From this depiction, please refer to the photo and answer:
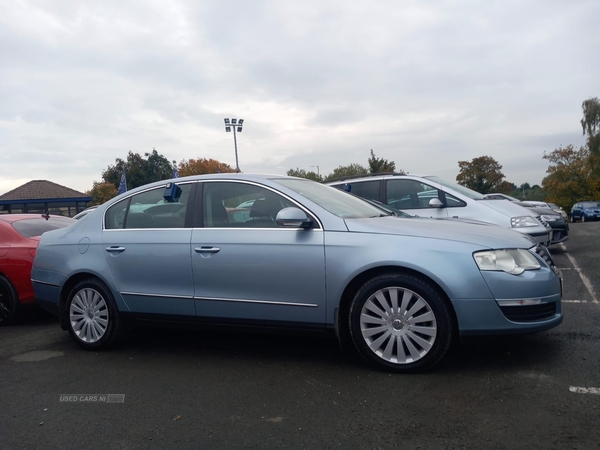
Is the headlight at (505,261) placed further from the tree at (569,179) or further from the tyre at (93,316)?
the tree at (569,179)

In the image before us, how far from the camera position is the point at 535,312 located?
12.3ft

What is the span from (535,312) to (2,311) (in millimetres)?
5855

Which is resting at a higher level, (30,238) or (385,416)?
(30,238)

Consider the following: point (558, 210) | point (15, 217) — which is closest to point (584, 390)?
point (15, 217)

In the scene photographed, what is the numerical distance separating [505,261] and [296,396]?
68.7 inches

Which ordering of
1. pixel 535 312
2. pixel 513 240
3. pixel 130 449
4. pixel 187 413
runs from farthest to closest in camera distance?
1. pixel 513 240
2. pixel 535 312
3. pixel 187 413
4. pixel 130 449

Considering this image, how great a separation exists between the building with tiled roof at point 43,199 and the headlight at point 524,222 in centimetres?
2951

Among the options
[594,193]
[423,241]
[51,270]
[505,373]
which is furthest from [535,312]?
[594,193]

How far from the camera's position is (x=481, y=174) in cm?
7819

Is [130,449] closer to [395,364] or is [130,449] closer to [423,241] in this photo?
[395,364]

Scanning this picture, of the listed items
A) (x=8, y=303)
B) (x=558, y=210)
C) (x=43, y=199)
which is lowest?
(x=8, y=303)

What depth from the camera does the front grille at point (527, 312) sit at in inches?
146

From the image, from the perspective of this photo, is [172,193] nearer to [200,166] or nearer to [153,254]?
[153,254]

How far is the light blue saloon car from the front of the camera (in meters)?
3.76
